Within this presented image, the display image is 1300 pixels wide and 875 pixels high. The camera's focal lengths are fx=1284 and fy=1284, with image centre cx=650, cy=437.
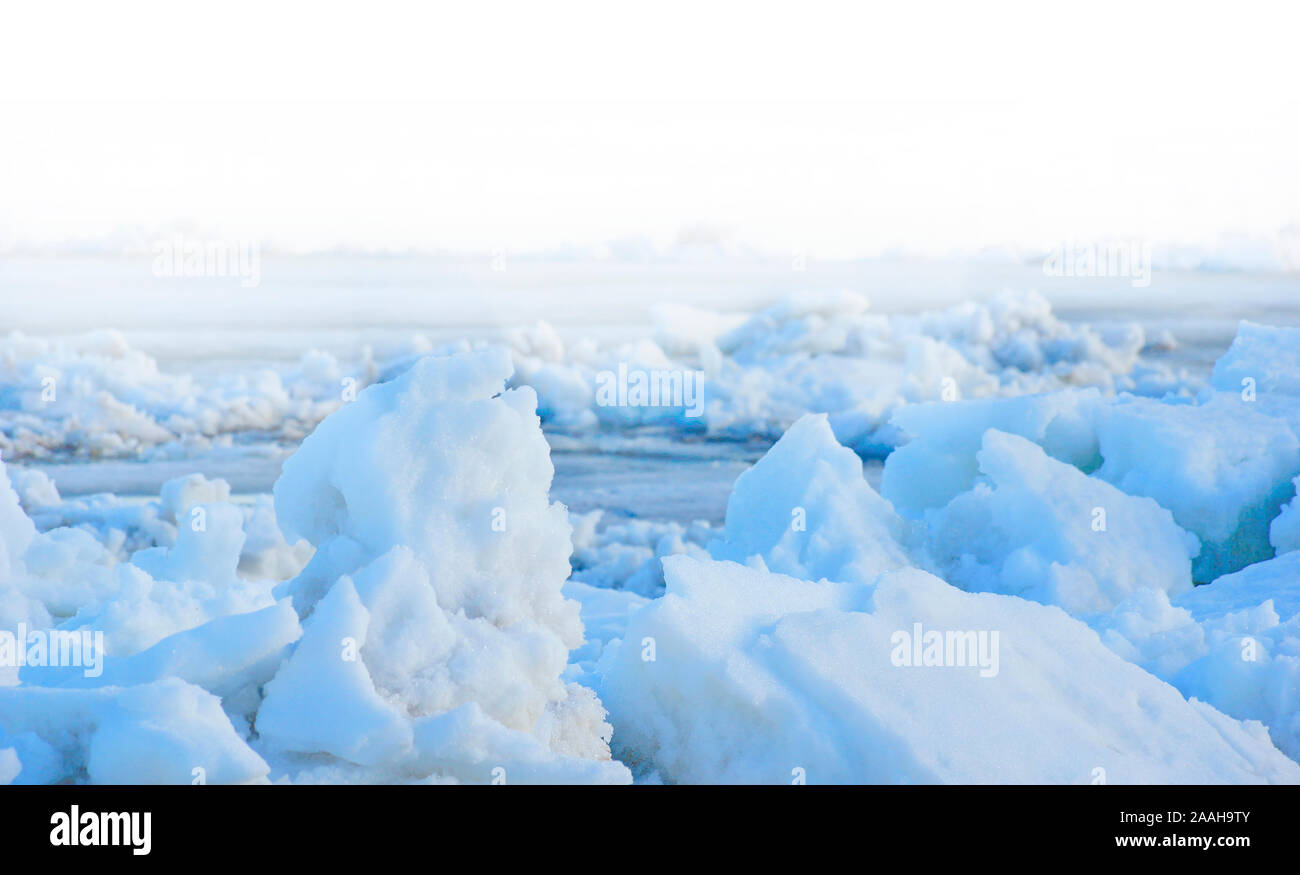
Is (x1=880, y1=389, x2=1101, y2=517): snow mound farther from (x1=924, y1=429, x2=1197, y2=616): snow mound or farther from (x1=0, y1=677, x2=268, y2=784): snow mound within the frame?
(x1=0, y1=677, x2=268, y2=784): snow mound

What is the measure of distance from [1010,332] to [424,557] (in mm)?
9884

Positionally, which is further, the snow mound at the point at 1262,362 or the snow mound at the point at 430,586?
the snow mound at the point at 1262,362

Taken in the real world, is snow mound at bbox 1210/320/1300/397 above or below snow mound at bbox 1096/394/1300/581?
above

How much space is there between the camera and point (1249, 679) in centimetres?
586

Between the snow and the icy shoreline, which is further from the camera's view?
the snow

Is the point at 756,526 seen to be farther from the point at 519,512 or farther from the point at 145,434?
the point at 145,434

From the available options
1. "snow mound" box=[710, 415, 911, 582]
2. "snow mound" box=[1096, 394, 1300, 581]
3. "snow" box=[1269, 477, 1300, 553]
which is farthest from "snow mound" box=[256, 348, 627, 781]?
"snow" box=[1269, 477, 1300, 553]

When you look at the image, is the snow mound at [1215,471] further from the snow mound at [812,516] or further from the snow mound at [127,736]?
the snow mound at [127,736]

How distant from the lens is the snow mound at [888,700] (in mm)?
4625

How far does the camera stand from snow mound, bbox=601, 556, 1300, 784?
4625mm

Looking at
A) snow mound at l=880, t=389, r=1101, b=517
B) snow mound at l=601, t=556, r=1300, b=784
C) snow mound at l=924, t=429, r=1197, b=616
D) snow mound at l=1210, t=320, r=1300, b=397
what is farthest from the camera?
snow mound at l=1210, t=320, r=1300, b=397

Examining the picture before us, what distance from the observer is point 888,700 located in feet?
15.5

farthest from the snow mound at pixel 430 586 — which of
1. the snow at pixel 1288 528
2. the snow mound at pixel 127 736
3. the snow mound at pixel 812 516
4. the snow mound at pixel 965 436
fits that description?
the snow at pixel 1288 528
